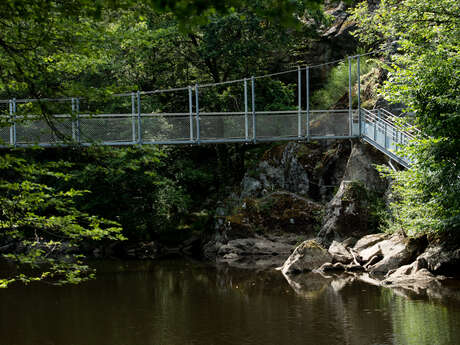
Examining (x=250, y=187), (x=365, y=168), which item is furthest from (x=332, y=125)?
(x=250, y=187)

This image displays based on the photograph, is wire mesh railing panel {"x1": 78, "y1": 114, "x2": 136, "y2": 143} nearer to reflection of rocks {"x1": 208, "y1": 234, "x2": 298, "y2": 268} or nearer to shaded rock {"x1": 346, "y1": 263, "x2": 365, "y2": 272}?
reflection of rocks {"x1": 208, "y1": 234, "x2": 298, "y2": 268}

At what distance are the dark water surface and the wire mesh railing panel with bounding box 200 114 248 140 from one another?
3.55 meters

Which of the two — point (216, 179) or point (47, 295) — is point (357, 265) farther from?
point (216, 179)

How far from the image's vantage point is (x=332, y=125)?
13.8m

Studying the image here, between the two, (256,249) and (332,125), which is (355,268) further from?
(332,125)

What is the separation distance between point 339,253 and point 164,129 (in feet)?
16.1

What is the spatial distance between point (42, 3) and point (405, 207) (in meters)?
7.71

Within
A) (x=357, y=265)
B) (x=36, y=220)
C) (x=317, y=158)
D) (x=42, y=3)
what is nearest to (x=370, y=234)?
(x=357, y=265)

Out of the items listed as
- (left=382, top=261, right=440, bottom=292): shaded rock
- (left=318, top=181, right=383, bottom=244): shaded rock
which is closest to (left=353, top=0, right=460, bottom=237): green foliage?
(left=382, top=261, right=440, bottom=292): shaded rock

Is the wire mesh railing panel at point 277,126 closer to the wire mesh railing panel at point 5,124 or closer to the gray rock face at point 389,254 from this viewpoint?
the gray rock face at point 389,254

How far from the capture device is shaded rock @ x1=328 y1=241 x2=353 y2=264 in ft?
39.4

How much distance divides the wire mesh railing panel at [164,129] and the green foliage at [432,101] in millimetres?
5680

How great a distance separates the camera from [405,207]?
380 inches

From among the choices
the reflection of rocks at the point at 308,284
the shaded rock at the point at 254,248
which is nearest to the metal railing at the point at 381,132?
the reflection of rocks at the point at 308,284
